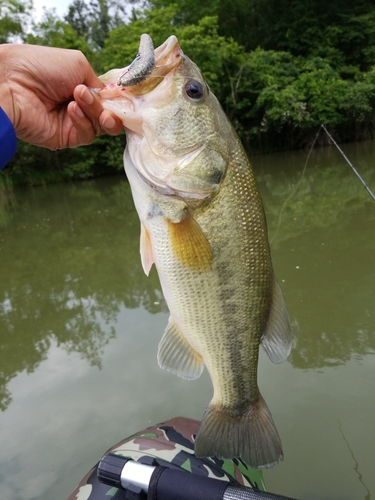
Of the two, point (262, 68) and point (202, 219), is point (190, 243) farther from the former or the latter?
point (262, 68)

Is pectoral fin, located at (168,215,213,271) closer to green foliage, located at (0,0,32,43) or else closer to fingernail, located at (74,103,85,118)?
fingernail, located at (74,103,85,118)

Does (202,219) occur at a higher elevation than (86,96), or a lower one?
lower

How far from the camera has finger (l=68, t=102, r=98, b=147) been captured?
1.55m

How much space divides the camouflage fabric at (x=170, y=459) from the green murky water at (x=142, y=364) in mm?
653

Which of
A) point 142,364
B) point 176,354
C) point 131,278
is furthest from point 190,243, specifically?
point 131,278

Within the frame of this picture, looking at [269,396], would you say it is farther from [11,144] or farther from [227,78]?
[227,78]

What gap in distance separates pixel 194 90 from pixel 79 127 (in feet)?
1.63

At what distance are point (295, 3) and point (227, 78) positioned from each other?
7901mm

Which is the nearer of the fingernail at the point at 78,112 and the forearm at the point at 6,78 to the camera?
the fingernail at the point at 78,112

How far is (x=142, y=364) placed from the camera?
3592 millimetres

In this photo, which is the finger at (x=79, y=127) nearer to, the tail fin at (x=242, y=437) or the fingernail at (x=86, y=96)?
the fingernail at (x=86, y=96)

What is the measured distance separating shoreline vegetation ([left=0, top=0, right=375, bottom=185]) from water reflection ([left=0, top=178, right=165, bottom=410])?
35.4ft

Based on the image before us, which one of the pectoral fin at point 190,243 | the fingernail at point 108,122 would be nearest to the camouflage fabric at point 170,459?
the pectoral fin at point 190,243

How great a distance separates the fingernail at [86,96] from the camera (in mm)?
1439
